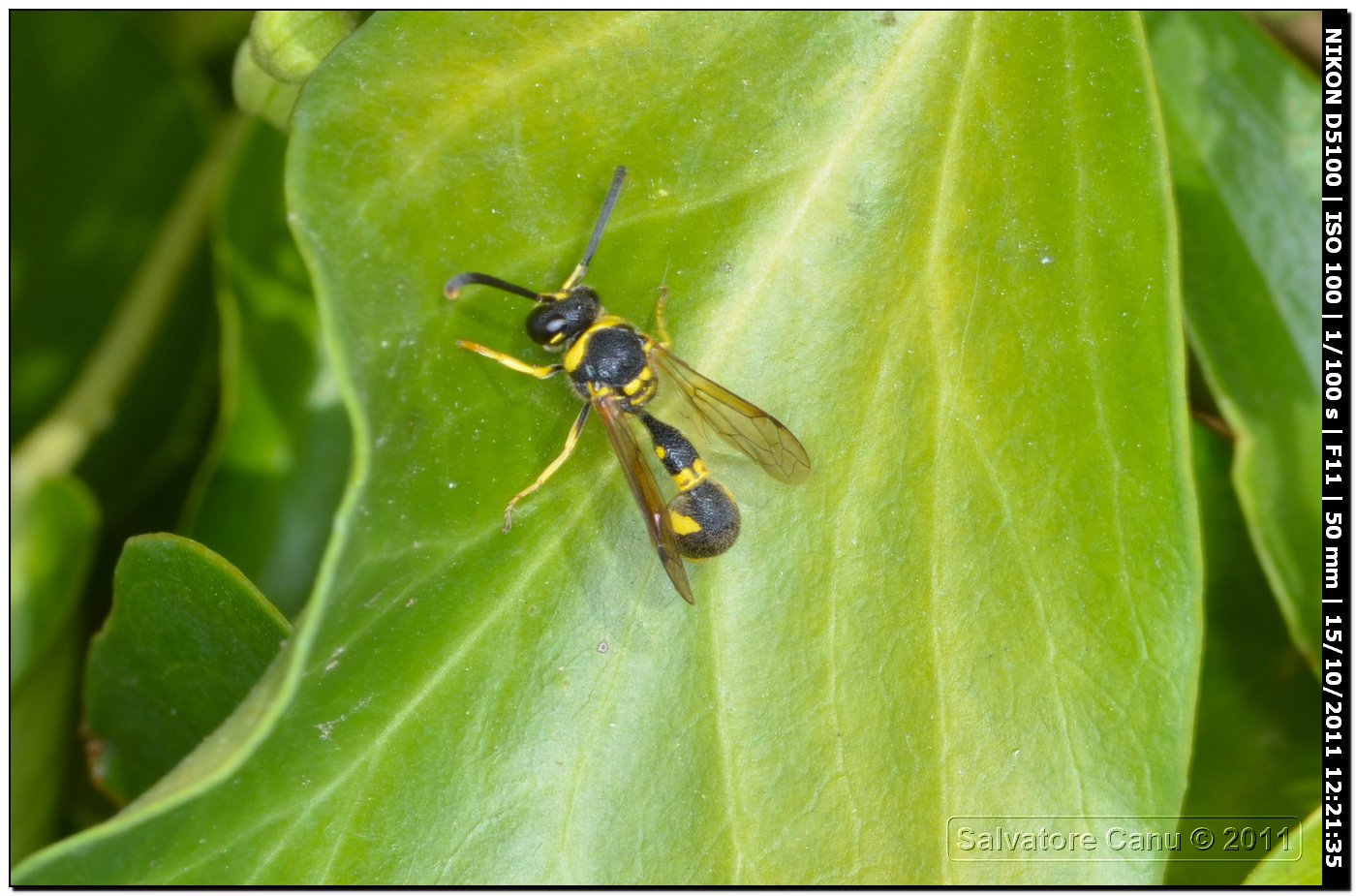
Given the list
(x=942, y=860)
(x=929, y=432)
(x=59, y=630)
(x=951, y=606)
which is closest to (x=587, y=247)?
(x=929, y=432)

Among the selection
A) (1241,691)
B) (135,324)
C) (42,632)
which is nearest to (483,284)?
(42,632)

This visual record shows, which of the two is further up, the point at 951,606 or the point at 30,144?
the point at 30,144

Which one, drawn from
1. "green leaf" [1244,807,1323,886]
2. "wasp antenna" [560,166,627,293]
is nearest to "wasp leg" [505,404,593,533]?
"wasp antenna" [560,166,627,293]

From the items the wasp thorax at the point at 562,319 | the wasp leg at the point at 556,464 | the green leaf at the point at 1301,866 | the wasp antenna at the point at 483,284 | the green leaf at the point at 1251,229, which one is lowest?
the green leaf at the point at 1301,866

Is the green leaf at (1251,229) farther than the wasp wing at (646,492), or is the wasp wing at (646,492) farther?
the green leaf at (1251,229)

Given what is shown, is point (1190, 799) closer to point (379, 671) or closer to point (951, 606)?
point (951, 606)

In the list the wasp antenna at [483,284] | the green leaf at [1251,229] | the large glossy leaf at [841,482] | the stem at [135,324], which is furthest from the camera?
the stem at [135,324]

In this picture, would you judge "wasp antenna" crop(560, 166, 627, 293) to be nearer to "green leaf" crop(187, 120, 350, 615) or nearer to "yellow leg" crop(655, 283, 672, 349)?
"yellow leg" crop(655, 283, 672, 349)

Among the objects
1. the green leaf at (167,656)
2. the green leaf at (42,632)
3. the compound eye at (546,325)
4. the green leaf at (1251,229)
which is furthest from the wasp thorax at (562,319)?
the green leaf at (1251,229)

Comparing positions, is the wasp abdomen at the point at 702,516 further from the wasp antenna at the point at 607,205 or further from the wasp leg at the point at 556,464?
the wasp antenna at the point at 607,205
